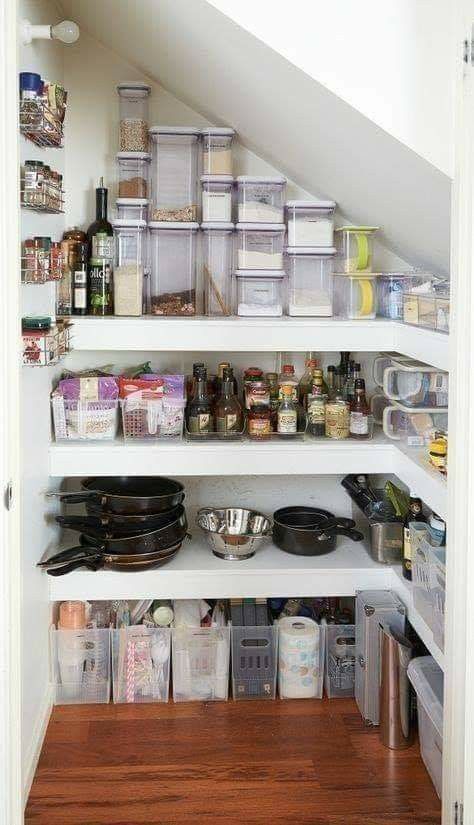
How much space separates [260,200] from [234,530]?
1131 millimetres

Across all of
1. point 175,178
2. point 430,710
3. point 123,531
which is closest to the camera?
point 430,710

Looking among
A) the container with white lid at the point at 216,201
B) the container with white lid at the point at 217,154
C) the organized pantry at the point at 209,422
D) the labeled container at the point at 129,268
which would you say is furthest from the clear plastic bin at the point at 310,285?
the labeled container at the point at 129,268

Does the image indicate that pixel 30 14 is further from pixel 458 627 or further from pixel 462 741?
pixel 462 741

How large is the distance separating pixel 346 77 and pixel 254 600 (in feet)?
5.80

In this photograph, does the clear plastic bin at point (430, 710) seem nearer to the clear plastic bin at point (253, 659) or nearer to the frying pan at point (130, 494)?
the clear plastic bin at point (253, 659)

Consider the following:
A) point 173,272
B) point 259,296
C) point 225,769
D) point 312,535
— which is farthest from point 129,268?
point 225,769

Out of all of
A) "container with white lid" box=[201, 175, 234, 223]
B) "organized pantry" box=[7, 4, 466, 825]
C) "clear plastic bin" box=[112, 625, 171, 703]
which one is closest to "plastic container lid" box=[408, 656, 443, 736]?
"organized pantry" box=[7, 4, 466, 825]

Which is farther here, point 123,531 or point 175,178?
point 175,178

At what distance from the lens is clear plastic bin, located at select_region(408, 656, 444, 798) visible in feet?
8.48

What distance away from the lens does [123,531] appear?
3115mm

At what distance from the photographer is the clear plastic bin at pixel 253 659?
319 cm

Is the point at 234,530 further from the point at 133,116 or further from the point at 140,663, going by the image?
the point at 133,116

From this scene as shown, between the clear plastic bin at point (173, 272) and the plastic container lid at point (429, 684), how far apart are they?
1355 millimetres

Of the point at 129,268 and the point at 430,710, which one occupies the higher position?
the point at 129,268
